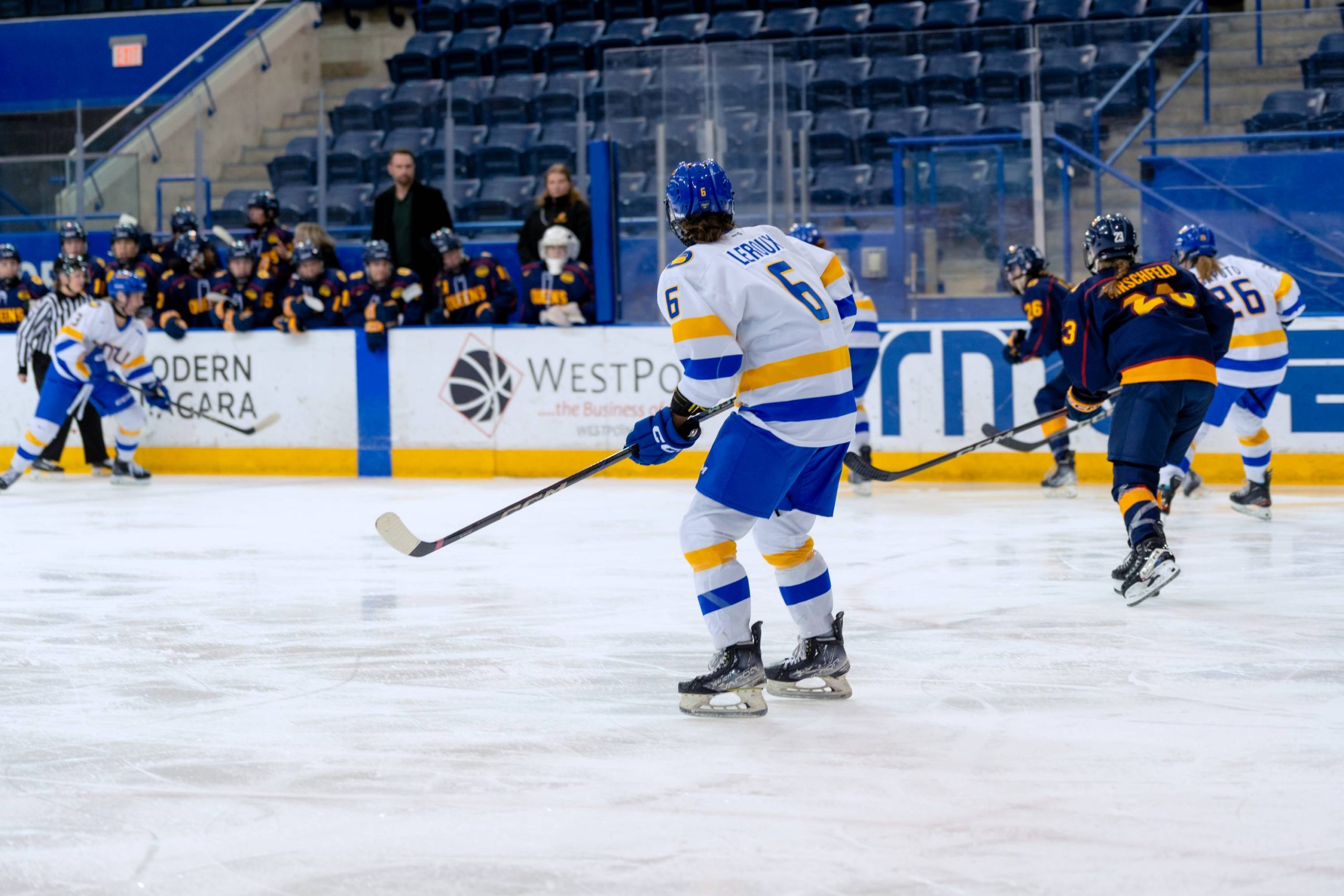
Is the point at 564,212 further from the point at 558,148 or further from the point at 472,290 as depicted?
the point at 558,148

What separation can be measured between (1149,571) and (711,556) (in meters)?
1.79

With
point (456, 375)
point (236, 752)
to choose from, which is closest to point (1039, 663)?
point (236, 752)

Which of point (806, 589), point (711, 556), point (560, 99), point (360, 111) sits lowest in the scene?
point (806, 589)

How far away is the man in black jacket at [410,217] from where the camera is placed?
31.2 ft

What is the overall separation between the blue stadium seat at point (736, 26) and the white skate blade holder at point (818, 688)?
1030 centimetres

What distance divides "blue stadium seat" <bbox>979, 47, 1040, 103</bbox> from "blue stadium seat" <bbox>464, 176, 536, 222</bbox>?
159 inches

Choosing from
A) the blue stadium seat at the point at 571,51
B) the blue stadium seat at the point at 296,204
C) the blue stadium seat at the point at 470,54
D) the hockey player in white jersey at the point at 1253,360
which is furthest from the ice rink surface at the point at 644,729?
the blue stadium seat at the point at 470,54

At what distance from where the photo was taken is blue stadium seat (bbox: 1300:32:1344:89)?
8.17 m

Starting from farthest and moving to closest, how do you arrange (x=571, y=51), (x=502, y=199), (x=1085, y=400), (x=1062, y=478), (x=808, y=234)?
(x=571, y=51) < (x=502, y=199) < (x=1062, y=478) < (x=808, y=234) < (x=1085, y=400)

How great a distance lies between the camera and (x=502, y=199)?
465 inches

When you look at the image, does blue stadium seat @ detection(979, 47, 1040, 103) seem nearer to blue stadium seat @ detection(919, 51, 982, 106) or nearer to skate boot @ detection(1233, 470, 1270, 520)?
blue stadium seat @ detection(919, 51, 982, 106)

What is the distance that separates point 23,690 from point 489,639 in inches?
48.1

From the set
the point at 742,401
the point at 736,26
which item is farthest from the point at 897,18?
the point at 742,401

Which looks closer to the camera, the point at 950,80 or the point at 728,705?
the point at 728,705
